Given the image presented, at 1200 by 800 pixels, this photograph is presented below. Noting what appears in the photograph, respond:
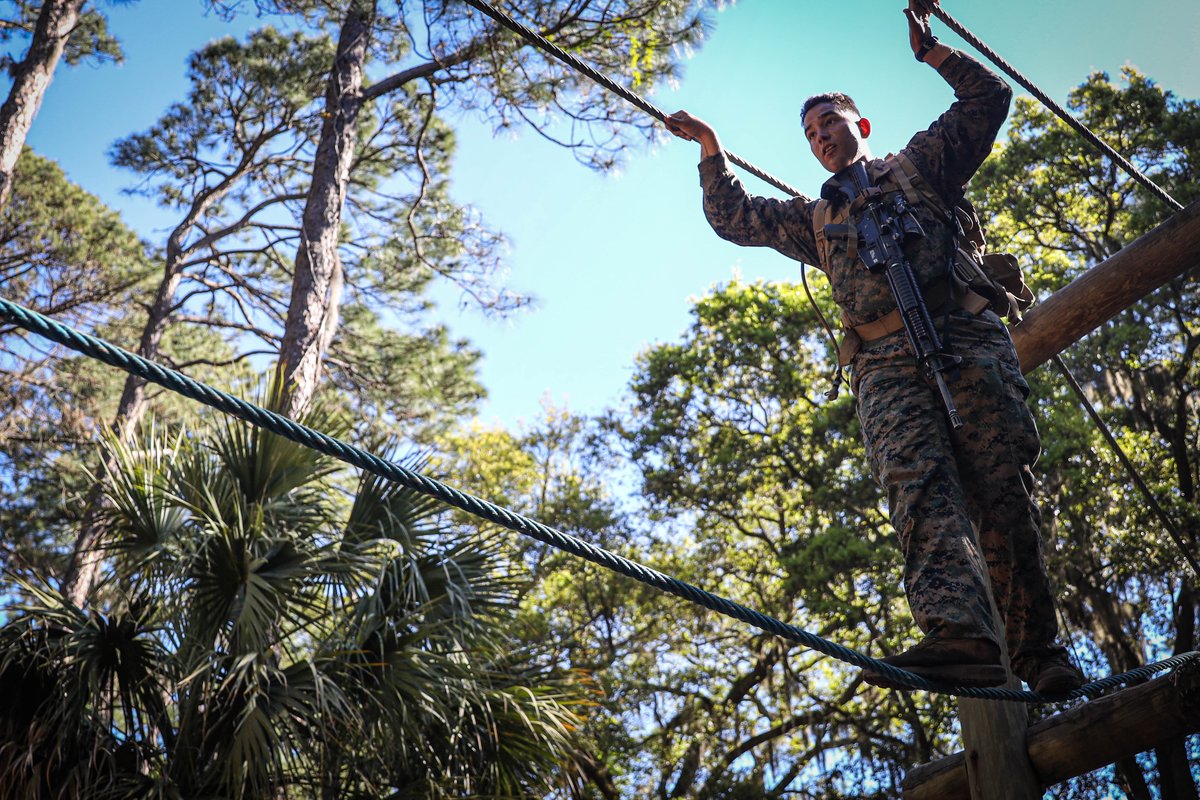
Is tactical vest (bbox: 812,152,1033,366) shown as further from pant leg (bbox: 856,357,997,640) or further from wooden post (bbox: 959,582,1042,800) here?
wooden post (bbox: 959,582,1042,800)

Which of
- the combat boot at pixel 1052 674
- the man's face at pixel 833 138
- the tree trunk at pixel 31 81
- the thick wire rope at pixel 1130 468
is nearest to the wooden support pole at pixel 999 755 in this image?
the thick wire rope at pixel 1130 468

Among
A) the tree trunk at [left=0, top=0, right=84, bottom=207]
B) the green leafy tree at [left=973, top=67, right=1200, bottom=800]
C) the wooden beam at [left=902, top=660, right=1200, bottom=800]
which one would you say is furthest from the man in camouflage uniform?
the green leafy tree at [left=973, top=67, right=1200, bottom=800]

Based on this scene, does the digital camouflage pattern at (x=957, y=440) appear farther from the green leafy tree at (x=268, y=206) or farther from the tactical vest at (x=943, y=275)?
the green leafy tree at (x=268, y=206)

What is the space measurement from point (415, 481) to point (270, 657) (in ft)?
11.1

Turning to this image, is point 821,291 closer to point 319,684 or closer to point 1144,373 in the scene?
point 1144,373

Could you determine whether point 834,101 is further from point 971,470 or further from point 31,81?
point 31,81

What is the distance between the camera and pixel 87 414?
495 inches

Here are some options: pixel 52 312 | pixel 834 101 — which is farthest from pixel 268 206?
pixel 834 101

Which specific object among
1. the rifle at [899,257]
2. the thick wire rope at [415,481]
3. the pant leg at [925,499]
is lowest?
the thick wire rope at [415,481]

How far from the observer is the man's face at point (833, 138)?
305 centimetres

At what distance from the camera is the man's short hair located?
3.09 metres

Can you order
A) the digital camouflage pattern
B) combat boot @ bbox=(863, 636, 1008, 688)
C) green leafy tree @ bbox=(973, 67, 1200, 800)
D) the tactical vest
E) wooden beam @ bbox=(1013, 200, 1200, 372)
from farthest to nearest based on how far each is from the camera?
green leafy tree @ bbox=(973, 67, 1200, 800) → wooden beam @ bbox=(1013, 200, 1200, 372) → the tactical vest → the digital camouflage pattern → combat boot @ bbox=(863, 636, 1008, 688)

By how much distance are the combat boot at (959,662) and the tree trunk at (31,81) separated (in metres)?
8.07

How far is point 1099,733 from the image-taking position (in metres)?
3.62
